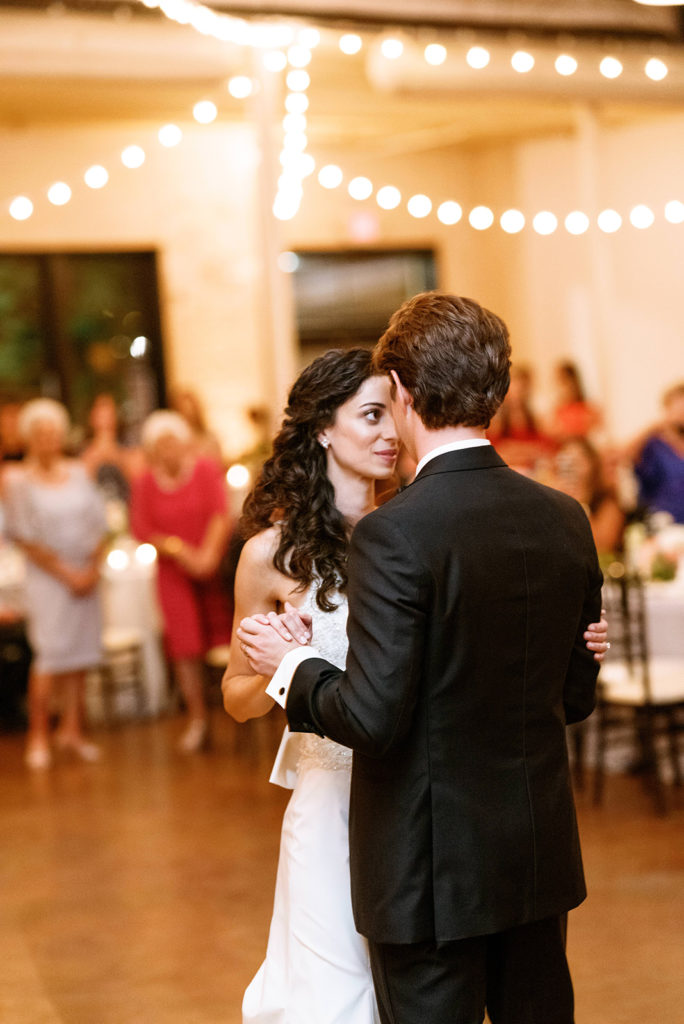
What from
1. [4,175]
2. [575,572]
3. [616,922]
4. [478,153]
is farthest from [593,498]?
[478,153]

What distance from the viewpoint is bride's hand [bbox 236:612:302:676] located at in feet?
6.19

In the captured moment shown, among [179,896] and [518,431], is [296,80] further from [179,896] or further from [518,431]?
[179,896]

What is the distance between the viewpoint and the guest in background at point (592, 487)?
5934 millimetres

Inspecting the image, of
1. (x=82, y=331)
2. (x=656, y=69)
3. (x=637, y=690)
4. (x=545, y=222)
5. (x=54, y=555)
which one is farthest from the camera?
(x=545, y=222)

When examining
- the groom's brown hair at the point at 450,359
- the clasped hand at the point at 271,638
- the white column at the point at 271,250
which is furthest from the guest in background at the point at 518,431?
the groom's brown hair at the point at 450,359

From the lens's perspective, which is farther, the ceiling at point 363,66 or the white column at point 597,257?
the white column at point 597,257

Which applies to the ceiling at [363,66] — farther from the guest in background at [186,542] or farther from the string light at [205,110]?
the guest in background at [186,542]

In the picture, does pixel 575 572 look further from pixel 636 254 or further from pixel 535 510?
→ pixel 636 254

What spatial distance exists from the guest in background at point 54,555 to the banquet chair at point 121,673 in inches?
19.5

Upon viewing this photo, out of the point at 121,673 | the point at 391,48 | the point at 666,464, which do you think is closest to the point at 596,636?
the point at 666,464

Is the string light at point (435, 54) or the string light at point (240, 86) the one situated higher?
the string light at point (435, 54)

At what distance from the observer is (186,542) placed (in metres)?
6.46

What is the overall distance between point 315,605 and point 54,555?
4194mm

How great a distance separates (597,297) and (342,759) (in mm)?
8651
